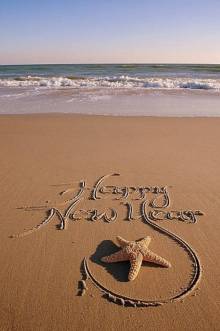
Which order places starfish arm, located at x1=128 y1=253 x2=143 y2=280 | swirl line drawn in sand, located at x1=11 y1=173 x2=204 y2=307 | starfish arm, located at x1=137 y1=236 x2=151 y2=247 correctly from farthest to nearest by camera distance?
starfish arm, located at x1=137 y1=236 x2=151 y2=247 → starfish arm, located at x1=128 y1=253 x2=143 y2=280 → swirl line drawn in sand, located at x1=11 y1=173 x2=204 y2=307

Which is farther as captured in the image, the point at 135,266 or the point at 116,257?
the point at 116,257

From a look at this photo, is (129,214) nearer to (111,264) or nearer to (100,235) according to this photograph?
(100,235)

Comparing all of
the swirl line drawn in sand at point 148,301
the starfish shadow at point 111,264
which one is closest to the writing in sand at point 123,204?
the starfish shadow at point 111,264

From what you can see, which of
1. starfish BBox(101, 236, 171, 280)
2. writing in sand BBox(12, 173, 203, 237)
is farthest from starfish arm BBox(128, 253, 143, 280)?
writing in sand BBox(12, 173, 203, 237)

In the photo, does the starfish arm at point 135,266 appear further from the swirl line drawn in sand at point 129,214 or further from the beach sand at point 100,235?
the swirl line drawn in sand at point 129,214

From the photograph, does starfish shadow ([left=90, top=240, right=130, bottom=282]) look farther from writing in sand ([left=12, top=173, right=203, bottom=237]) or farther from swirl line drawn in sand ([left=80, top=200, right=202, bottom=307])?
writing in sand ([left=12, top=173, right=203, bottom=237])

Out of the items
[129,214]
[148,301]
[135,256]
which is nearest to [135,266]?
[135,256]
